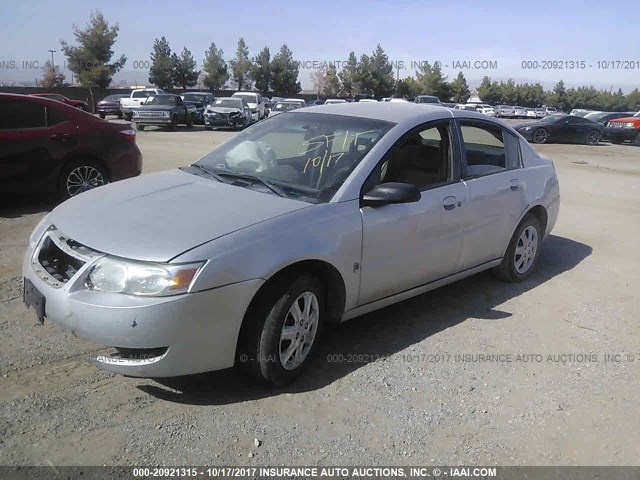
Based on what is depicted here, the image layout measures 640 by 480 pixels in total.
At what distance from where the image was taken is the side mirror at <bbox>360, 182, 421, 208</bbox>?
3695 millimetres

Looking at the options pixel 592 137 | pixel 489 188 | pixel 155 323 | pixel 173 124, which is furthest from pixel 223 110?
pixel 155 323

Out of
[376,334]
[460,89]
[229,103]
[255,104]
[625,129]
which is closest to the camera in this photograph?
[376,334]

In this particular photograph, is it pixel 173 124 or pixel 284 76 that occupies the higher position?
pixel 284 76

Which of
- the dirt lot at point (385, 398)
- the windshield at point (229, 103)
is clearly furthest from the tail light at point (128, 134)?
the windshield at point (229, 103)

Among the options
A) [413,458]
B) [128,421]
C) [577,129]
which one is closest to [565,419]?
[413,458]

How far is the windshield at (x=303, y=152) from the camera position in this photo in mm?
3811

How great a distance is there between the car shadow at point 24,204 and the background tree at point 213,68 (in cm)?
5514

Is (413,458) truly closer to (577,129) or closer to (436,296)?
(436,296)

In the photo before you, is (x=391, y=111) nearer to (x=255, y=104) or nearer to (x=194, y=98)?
(x=255, y=104)

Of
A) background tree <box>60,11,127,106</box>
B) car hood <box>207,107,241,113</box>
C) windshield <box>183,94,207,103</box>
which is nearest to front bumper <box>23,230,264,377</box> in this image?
car hood <box>207,107,241,113</box>

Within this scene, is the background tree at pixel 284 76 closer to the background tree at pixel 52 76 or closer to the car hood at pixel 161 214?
the background tree at pixel 52 76

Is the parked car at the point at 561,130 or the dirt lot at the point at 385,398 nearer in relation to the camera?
the dirt lot at the point at 385,398

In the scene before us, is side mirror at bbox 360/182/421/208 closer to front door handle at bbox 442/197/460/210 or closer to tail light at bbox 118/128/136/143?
front door handle at bbox 442/197/460/210

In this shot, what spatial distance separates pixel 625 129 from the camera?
85.0ft
